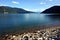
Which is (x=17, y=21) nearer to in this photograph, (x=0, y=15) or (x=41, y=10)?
→ (x=0, y=15)

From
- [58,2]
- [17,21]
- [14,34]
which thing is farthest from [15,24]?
[58,2]

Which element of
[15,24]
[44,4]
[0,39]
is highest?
[44,4]

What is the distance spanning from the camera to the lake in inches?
172

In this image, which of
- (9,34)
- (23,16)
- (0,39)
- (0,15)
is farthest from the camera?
(23,16)

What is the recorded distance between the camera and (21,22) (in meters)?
4.58

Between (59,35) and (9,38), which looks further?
(59,35)

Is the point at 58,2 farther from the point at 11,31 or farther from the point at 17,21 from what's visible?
the point at 11,31

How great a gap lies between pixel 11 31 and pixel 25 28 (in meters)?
0.61

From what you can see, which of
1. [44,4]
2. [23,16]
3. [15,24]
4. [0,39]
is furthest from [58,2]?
[0,39]

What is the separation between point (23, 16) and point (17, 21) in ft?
1.14

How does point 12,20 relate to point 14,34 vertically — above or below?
above

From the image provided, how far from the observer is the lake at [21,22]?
4.38m

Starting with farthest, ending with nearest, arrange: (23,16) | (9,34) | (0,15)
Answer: (23,16) → (0,15) → (9,34)

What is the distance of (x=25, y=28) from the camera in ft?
15.3
